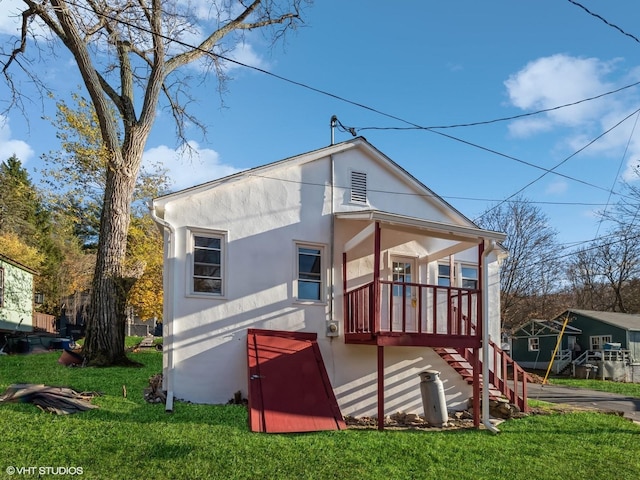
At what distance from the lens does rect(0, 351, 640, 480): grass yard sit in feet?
17.4

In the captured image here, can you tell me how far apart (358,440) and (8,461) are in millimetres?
4325

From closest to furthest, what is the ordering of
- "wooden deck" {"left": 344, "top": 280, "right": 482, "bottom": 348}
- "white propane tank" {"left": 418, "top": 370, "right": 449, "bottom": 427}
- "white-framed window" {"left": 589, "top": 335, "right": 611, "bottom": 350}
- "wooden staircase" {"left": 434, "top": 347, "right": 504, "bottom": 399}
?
"wooden deck" {"left": 344, "top": 280, "right": 482, "bottom": 348}, "white propane tank" {"left": 418, "top": 370, "right": 449, "bottom": 427}, "wooden staircase" {"left": 434, "top": 347, "right": 504, "bottom": 399}, "white-framed window" {"left": 589, "top": 335, "right": 611, "bottom": 350}

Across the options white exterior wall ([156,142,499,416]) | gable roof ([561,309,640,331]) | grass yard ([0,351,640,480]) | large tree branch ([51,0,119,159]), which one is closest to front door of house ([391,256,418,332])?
white exterior wall ([156,142,499,416])

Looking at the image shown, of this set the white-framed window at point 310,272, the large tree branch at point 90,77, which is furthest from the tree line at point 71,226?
the white-framed window at point 310,272

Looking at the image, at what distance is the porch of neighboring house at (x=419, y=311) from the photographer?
9086 mm

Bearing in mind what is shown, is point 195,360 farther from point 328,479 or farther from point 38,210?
point 38,210

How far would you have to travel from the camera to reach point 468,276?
12.8 metres

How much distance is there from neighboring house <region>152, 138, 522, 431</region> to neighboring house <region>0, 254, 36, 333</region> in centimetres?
1636

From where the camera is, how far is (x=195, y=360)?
8.81 meters

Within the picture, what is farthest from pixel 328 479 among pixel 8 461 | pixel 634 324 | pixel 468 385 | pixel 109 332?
pixel 634 324

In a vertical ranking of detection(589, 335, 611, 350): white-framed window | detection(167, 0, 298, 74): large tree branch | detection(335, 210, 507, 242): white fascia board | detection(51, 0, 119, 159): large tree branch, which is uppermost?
detection(167, 0, 298, 74): large tree branch

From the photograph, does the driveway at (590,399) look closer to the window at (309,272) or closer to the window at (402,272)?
the window at (402,272)

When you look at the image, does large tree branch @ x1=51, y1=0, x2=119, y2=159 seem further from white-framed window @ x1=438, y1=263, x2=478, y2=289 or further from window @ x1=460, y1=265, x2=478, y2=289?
window @ x1=460, y1=265, x2=478, y2=289

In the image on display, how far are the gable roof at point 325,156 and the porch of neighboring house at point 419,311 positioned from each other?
116 centimetres
